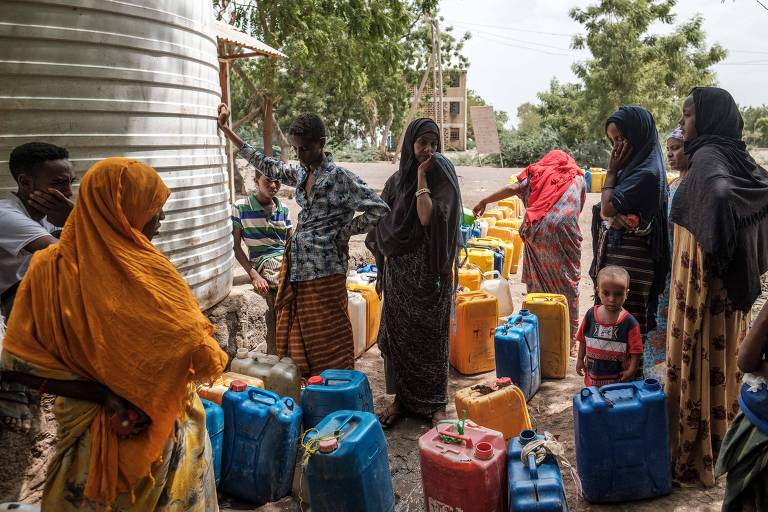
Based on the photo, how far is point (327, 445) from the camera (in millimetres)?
2719

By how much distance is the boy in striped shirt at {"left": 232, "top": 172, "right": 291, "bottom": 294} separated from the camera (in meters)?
4.69

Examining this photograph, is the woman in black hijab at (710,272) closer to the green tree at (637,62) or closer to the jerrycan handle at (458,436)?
the jerrycan handle at (458,436)

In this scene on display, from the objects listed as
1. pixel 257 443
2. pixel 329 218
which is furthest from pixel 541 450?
pixel 329 218

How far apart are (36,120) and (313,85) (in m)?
13.1

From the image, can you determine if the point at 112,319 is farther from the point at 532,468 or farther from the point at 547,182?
the point at 547,182

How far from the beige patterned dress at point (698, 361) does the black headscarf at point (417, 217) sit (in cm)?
127

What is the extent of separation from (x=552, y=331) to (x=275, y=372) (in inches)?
87.5

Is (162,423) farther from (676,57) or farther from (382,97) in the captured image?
(382,97)

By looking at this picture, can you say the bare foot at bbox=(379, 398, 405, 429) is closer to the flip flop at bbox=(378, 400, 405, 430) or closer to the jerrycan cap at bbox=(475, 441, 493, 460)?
the flip flop at bbox=(378, 400, 405, 430)

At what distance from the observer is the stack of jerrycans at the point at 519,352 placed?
434 centimetres

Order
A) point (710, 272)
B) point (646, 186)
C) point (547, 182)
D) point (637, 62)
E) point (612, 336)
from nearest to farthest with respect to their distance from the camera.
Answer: point (710, 272), point (612, 336), point (646, 186), point (547, 182), point (637, 62)

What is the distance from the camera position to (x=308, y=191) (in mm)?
3975

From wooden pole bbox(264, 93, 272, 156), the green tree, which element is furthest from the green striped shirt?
the green tree

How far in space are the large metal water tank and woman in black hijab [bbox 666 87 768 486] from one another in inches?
115
